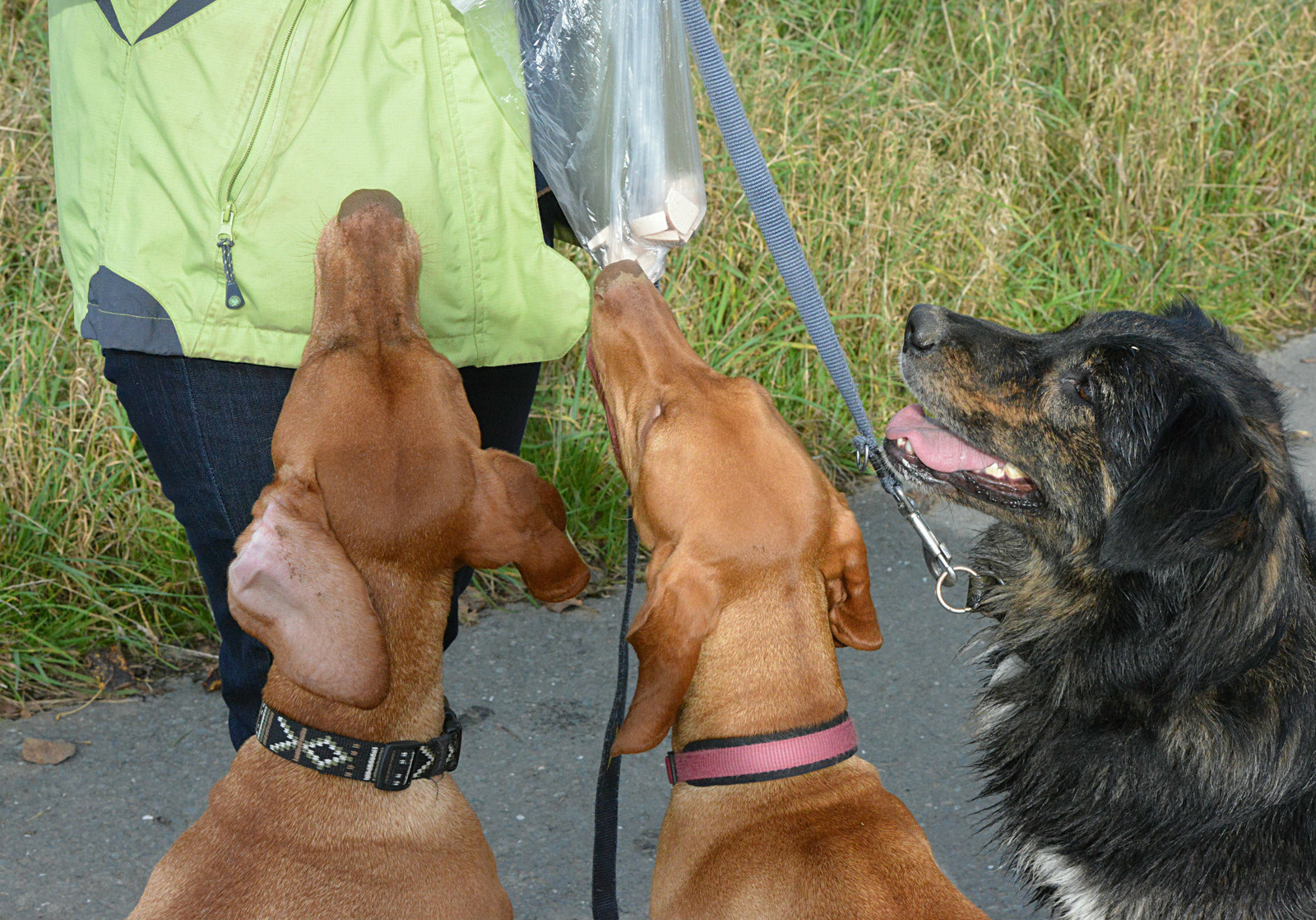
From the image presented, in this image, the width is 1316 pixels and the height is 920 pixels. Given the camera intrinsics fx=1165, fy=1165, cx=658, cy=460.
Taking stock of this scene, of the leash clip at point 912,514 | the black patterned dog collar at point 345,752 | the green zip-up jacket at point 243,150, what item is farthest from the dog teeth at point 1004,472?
the black patterned dog collar at point 345,752

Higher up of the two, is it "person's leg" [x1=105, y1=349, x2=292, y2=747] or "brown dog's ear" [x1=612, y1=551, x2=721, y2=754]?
"person's leg" [x1=105, y1=349, x2=292, y2=747]

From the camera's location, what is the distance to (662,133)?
2.77 metres

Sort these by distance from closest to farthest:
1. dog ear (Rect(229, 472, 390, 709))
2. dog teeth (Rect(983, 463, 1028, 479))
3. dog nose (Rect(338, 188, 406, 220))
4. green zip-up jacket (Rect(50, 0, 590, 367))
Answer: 1. dog ear (Rect(229, 472, 390, 709))
2. green zip-up jacket (Rect(50, 0, 590, 367))
3. dog nose (Rect(338, 188, 406, 220))
4. dog teeth (Rect(983, 463, 1028, 479))

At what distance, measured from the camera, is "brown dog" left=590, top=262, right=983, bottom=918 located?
88.8 inches

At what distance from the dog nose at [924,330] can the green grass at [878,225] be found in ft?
6.21

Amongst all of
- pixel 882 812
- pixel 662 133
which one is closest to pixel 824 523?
pixel 882 812

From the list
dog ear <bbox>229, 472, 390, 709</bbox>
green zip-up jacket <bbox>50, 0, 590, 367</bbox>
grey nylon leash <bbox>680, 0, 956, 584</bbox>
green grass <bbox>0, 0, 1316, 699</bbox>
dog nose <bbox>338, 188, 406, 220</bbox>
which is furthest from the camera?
green grass <bbox>0, 0, 1316, 699</bbox>

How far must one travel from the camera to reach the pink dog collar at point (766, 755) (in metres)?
2.29

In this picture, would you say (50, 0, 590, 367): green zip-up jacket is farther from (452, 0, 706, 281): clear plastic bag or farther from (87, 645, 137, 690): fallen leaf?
(87, 645, 137, 690): fallen leaf

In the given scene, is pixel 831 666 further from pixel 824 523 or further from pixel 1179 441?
pixel 1179 441

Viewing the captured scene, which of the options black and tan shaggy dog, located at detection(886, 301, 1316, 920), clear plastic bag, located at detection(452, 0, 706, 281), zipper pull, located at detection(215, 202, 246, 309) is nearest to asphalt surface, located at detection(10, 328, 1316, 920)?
black and tan shaggy dog, located at detection(886, 301, 1316, 920)

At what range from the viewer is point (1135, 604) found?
2555mm

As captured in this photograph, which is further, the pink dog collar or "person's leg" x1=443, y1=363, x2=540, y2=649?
"person's leg" x1=443, y1=363, x2=540, y2=649

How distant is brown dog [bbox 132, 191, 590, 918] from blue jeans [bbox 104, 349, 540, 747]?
0.15 m
